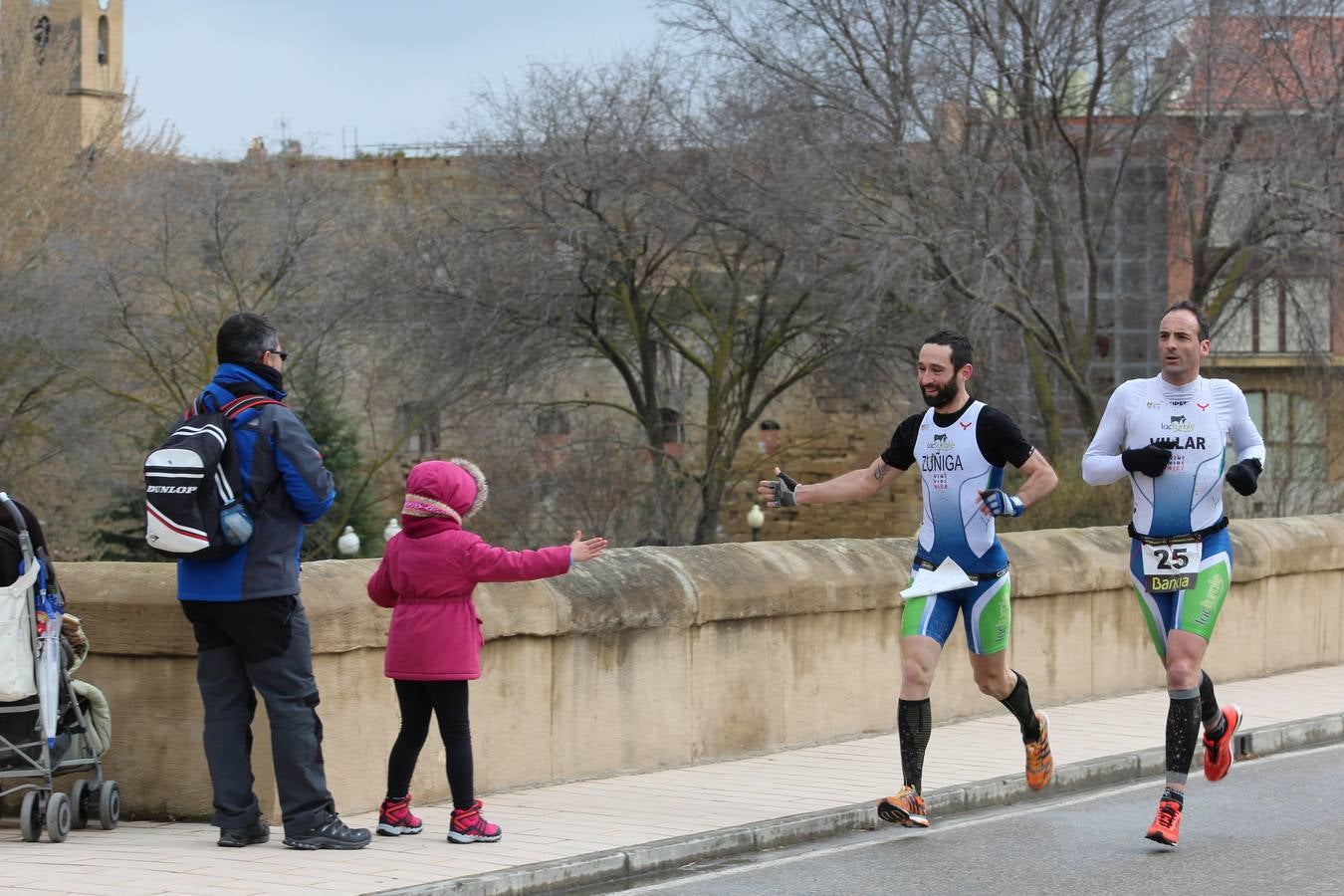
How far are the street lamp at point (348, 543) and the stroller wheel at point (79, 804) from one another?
1403 inches

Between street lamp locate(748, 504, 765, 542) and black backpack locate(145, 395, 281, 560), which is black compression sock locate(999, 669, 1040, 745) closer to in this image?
black backpack locate(145, 395, 281, 560)

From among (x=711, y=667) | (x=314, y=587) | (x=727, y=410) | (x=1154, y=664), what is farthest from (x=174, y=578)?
(x=727, y=410)

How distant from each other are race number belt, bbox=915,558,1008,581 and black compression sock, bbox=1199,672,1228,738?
0.90 metres

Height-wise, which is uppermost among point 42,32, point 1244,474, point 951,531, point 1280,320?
point 42,32

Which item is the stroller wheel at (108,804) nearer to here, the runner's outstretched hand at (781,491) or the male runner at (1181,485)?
the runner's outstretched hand at (781,491)

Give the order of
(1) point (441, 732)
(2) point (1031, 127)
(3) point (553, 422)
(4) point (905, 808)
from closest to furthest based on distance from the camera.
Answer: (1) point (441, 732) < (4) point (905, 808) < (2) point (1031, 127) < (3) point (553, 422)

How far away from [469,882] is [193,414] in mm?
1975

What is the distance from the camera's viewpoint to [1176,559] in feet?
26.9

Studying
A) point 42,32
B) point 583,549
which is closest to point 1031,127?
point 583,549

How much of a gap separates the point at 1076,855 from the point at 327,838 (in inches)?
110

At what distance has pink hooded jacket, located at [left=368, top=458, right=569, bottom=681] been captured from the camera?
753cm

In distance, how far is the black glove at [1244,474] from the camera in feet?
26.3

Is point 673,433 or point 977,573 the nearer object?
point 977,573

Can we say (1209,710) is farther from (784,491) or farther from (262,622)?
(262,622)
